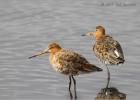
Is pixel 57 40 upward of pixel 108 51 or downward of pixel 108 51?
downward

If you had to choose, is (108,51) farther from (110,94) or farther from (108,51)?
(110,94)

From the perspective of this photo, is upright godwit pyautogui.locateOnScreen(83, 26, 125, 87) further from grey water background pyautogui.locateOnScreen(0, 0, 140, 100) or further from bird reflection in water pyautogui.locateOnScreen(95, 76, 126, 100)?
bird reflection in water pyautogui.locateOnScreen(95, 76, 126, 100)

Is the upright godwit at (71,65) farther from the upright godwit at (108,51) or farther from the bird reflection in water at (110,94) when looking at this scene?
the upright godwit at (108,51)

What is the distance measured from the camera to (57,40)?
60.8 ft

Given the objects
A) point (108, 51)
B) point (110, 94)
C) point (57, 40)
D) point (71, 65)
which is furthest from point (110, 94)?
point (57, 40)

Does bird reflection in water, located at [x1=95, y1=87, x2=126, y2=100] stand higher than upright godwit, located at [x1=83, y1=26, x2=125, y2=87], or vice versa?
upright godwit, located at [x1=83, y1=26, x2=125, y2=87]

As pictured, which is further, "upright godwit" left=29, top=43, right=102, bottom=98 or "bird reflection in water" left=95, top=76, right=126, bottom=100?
"upright godwit" left=29, top=43, right=102, bottom=98

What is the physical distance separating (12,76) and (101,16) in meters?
7.10

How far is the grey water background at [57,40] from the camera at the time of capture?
1404 centimetres

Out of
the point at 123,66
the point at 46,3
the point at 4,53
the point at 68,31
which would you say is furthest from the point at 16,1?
the point at 123,66

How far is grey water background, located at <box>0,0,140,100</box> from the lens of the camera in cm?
1404

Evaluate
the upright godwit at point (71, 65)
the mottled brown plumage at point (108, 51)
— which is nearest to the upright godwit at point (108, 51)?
the mottled brown plumage at point (108, 51)

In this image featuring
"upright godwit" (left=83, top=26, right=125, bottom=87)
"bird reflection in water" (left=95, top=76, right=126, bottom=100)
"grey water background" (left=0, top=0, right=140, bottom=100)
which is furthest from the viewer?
"upright godwit" (left=83, top=26, right=125, bottom=87)

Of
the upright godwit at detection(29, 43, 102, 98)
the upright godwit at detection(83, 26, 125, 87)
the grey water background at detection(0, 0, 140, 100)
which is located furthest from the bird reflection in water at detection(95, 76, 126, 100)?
the upright godwit at detection(83, 26, 125, 87)
